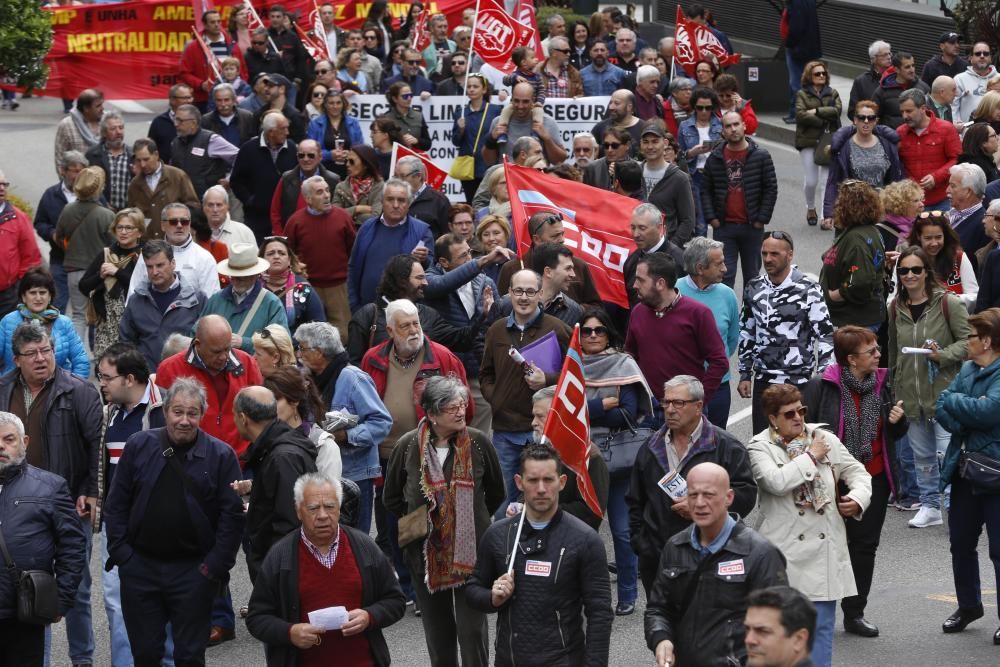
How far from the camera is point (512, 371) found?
1071 centimetres

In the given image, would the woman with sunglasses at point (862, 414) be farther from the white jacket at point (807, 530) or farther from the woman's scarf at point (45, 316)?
the woman's scarf at point (45, 316)

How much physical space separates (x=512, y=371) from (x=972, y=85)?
1116 cm

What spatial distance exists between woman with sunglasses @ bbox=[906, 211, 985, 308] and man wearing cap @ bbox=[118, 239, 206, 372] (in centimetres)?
512

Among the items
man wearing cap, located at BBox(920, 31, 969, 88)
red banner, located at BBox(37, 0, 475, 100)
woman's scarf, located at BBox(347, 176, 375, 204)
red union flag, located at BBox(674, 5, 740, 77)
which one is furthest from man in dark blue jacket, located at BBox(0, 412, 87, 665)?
red banner, located at BBox(37, 0, 475, 100)

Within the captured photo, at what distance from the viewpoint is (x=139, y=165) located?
15.4 metres

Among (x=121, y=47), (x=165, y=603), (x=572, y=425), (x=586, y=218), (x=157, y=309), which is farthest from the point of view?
(x=121, y=47)

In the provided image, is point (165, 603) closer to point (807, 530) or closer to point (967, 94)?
point (807, 530)

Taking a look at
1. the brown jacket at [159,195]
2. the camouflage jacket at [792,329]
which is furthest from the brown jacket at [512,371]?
the brown jacket at [159,195]

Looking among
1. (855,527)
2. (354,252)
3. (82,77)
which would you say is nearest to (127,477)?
(855,527)

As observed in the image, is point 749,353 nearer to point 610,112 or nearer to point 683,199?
point 683,199

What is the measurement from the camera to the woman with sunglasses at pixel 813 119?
2047 centimetres

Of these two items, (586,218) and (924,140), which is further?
(924,140)

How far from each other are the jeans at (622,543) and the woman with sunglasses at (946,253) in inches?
124

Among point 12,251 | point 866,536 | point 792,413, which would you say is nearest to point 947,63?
point 12,251
